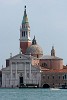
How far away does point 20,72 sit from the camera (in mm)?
158250

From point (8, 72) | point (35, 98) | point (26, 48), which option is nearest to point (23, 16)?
point (26, 48)

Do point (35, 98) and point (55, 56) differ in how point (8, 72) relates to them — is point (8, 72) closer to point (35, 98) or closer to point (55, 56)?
point (55, 56)

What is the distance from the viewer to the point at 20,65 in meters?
157

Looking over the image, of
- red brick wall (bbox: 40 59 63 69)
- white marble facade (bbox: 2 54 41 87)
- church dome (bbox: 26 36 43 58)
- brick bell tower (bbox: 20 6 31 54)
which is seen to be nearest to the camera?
white marble facade (bbox: 2 54 41 87)

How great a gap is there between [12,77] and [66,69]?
10993mm

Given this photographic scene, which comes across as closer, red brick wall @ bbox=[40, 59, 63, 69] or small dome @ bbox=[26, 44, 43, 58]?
red brick wall @ bbox=[40, 59, 63, 69]

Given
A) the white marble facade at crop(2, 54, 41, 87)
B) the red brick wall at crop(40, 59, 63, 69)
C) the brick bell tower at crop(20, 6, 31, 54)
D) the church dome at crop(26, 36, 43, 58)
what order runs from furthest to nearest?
the brick bell tower at crop(20, 6, 31, 54)
the church dome at crop(26, 36, 43, 58)
the red brick wall at crop(40, 59, 63, 69)
the white marble facade at crop(2, 54, 41, 87)

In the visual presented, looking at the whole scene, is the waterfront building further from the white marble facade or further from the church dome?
the church dome

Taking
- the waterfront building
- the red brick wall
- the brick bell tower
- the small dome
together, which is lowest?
the waterfront building

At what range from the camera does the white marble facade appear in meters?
157

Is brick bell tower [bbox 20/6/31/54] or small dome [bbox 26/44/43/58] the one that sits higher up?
brick bell tower [bbox 20/6/31/54]

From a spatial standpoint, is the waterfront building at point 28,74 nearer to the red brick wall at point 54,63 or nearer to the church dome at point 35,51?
the red brick wall at point 54,63

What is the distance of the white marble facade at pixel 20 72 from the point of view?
516ft

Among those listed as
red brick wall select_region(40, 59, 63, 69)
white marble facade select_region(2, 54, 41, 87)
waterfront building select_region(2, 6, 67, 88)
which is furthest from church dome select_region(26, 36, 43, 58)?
white marble facade select_region(2, 54, 41, 87)
